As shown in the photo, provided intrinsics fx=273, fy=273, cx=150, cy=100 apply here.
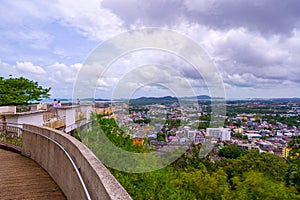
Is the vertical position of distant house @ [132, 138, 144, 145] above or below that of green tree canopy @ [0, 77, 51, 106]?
below

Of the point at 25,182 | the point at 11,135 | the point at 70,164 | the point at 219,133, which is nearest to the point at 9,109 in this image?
the point at 11,135

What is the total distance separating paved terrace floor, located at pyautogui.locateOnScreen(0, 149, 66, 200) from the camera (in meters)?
5.02

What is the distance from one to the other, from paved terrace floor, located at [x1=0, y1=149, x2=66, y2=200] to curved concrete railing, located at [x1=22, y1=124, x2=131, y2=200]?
150 millimetres

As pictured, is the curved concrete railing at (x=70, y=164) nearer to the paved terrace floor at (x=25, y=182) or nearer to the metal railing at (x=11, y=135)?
the paved terrace floor at (x=25, y=182)

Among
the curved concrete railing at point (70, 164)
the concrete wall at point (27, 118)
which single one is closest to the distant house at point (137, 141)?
the curved concrete railing at point (70, 164)

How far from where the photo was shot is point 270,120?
17.4 meters

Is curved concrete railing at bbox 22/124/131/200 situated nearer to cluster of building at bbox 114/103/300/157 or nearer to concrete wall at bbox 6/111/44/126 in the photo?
cluster of building at bbox 114/103/300/157

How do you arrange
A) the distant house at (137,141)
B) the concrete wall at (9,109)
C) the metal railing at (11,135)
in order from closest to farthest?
the distant house at (137,141) → the metal railing at (11,135) → the concrete wall at (9,109)

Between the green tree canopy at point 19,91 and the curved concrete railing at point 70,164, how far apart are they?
19.9 metres

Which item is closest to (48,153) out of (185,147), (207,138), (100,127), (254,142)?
(100,127)

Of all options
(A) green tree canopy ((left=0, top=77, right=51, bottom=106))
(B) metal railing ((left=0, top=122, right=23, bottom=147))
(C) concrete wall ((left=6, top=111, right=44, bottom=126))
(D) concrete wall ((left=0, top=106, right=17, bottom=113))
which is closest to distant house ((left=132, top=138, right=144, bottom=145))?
(B) metal railing ((left=0, top=122, right=23, bottom=147))

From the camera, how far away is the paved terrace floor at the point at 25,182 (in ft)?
16.5

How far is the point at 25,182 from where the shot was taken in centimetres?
581

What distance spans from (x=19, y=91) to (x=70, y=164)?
26123 mm
